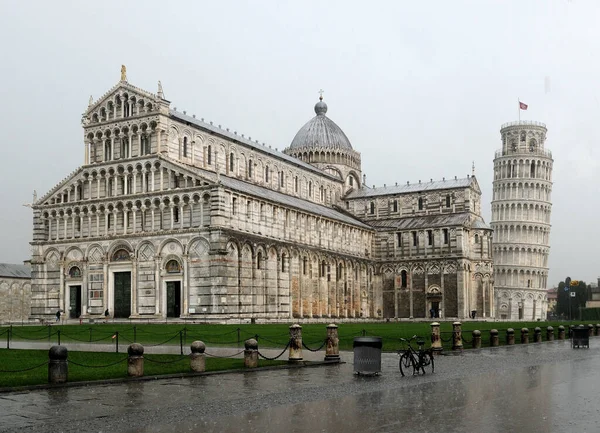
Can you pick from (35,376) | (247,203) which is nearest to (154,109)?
(247,203)

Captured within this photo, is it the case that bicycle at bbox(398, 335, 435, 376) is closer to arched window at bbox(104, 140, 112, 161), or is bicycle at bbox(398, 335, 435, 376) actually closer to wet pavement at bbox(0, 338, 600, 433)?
wet pavement at bbox(0, 338, 600, 433)

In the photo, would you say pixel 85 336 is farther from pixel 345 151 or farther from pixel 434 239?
pixel 345 151

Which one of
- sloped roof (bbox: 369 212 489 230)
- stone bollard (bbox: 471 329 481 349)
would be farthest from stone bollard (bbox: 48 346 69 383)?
sloped roof (bbox: 369 212 489 230)

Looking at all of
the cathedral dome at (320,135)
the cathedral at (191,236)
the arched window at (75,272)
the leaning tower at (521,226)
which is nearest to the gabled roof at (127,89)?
the cathedral at (191,236)

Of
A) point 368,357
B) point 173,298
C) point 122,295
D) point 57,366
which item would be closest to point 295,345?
point 368,357

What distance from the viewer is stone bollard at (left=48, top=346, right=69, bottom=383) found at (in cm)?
2067

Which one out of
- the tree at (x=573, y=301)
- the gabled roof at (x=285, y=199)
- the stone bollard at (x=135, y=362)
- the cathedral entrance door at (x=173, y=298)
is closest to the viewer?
the stone bollard at (x=135, y=362)

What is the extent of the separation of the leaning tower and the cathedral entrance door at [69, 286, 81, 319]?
75.7 m

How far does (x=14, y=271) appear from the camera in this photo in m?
108

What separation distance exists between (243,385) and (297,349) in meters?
6.53

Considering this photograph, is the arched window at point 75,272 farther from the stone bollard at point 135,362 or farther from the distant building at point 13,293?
the stone bollard at point 135,362

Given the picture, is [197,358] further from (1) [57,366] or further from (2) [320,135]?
(2) [320,135]

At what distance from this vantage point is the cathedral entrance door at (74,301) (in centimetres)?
6938

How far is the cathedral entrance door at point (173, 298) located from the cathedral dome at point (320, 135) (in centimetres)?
4001
